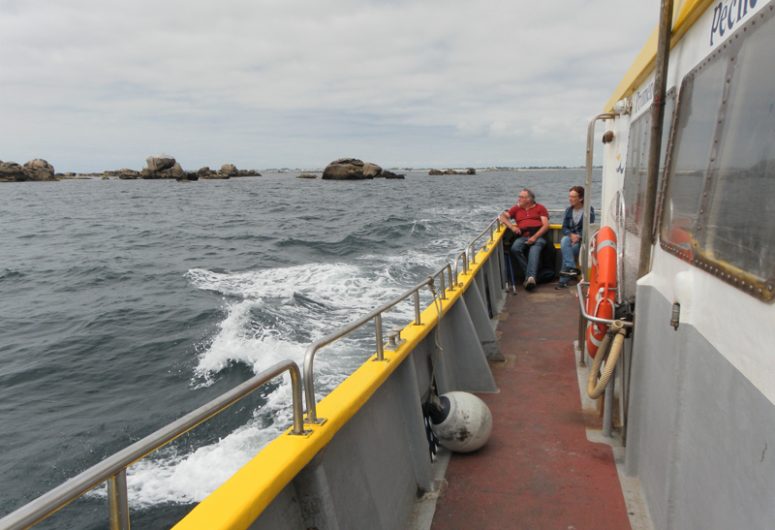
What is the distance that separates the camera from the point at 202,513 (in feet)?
5.47

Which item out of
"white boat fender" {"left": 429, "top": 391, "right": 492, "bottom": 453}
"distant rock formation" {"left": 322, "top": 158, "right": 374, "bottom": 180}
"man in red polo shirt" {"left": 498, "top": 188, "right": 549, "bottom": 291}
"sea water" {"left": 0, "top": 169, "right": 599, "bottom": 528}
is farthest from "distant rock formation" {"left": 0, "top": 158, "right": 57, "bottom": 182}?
"white boat fender" {"left": 429, "top": 391, "right": 492, "bottom": 453}

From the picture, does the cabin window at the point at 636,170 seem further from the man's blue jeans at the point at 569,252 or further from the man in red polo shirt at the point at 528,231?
the man in red polo shirt at the point at 528,231

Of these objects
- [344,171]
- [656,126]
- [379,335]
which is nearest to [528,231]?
[656,126]

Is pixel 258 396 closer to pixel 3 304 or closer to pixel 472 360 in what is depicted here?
pixel 472 360

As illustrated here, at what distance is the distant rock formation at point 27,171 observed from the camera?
108m

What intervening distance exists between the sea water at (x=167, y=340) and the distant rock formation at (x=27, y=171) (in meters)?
107

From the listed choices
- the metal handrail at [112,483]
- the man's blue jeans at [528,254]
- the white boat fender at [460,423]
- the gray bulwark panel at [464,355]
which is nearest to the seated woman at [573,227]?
the man's blue jeans at [528,254]

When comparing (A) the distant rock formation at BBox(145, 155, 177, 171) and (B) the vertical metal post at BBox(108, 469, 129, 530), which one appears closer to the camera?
(B) the vertical metal post at BBox(108, 469, 129, 530)

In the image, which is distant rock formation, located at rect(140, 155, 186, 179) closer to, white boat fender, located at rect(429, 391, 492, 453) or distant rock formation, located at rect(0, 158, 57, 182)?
distant rock formation, located at rect(0, 158, 57, 182)

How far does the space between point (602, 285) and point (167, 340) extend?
770cm

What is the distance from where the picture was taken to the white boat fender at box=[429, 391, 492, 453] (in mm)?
3844

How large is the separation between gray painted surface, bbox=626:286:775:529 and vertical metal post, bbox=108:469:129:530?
1720 mm

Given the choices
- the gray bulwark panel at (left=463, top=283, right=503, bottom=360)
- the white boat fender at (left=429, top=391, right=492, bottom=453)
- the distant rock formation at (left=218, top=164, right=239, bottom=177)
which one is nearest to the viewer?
the white boat fender at (left=429, top=391, right=492, bottom=453)

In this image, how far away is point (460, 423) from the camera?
Answer: 3844mm
